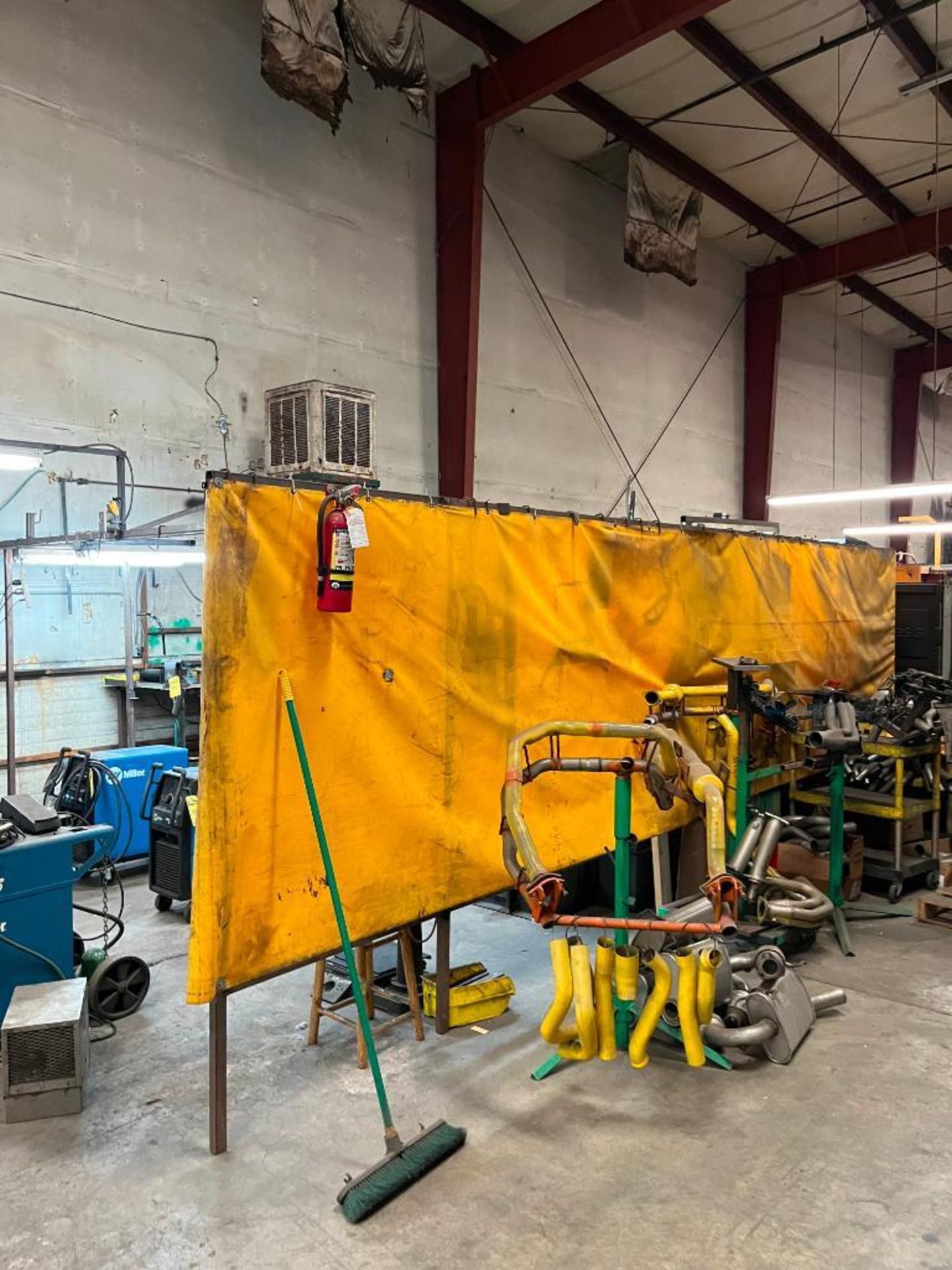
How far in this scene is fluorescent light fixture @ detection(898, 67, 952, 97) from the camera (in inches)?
286

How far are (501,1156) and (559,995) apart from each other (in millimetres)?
513

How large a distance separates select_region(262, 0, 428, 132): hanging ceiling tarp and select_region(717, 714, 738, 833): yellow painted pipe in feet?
15.6

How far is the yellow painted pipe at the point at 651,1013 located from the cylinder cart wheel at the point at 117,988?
83.5 inches

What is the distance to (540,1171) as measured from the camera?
2666 millimetres

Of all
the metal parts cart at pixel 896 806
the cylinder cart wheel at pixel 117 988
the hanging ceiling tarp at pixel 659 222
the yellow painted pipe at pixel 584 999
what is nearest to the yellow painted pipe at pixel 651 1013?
the yellow painted pipe at pixel 584 999

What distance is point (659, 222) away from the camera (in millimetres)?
8883

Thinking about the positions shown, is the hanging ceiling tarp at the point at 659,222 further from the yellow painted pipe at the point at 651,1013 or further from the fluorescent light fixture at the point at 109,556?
the yellow painted pipe at the point at 651,1013

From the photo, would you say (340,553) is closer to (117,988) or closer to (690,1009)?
(690,1009)

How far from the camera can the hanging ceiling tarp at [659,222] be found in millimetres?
8672

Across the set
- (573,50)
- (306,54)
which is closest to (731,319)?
(573,50)

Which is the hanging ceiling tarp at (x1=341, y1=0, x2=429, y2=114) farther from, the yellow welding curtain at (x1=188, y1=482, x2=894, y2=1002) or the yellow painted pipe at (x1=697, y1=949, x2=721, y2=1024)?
the yellow painted pipe at (x1=697, y1=949, x2=721, y2=1024)

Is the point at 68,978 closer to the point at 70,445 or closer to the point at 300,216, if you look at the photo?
the point at 70,445

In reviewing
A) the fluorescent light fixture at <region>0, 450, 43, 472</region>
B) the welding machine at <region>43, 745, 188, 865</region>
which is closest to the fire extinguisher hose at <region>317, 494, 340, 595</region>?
the fluorescent light fixture at <region>0, 450, 43, 472</region>

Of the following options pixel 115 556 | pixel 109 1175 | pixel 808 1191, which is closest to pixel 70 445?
pixel 115 556
